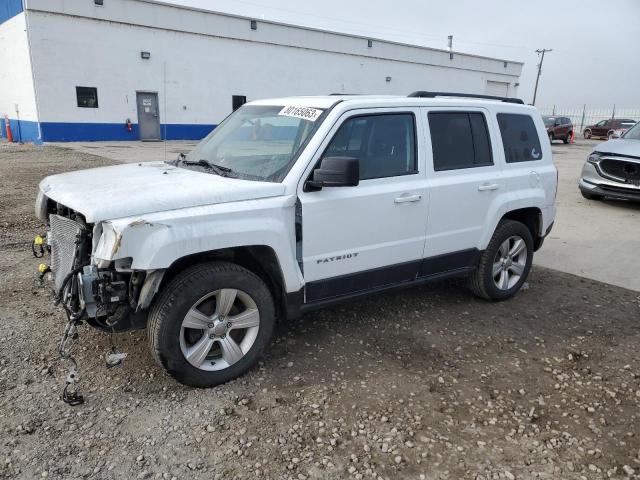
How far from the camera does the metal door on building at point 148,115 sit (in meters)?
24.2

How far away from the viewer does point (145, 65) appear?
23656 millimetres

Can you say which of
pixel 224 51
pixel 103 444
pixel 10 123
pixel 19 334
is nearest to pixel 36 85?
pixel 10 123

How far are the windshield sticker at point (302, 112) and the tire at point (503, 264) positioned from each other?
2.12 metres

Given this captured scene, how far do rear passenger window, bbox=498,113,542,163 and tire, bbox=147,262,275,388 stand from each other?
2.78 m

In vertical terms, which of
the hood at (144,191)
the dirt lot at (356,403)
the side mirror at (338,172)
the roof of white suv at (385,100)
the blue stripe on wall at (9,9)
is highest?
the blue stripe on wall at (9,9)

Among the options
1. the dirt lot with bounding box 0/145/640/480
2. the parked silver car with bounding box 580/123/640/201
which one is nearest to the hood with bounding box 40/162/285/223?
the dirt lot with bounding box 0/145/640/480

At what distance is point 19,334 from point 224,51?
81.6 feet

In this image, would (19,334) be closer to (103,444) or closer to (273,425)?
(103,444)

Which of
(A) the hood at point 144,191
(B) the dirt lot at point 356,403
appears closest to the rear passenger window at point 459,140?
(B) the dirt lot at point 356,403

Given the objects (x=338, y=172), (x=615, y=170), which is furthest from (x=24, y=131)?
(x=338, y=172)

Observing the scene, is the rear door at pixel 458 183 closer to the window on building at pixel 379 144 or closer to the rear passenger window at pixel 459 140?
the rear passenger window at pixel 459 140

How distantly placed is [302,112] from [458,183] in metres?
1.45

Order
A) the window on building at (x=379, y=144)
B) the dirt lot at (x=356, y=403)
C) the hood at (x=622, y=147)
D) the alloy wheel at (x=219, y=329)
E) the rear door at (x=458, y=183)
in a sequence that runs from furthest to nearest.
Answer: the hood at (x=622, y=147) < the rear door at (x=458, y=183) < the window on building at (x=379, y=144) < the alloy wheel at (x=219, y=329) < the dirt lot at (x=356, y=403)

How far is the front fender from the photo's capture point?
276 centimetres
